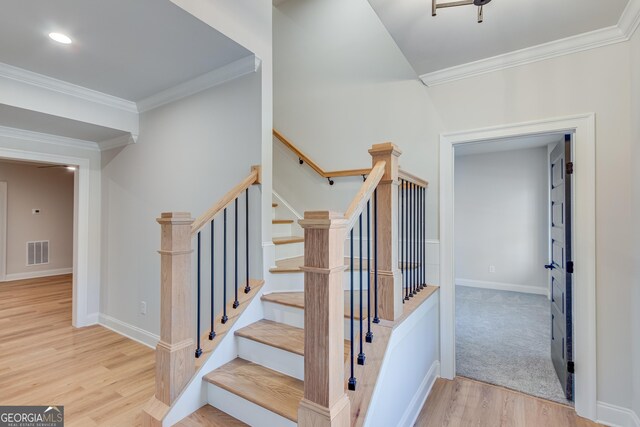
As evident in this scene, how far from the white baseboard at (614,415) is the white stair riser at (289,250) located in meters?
2.46

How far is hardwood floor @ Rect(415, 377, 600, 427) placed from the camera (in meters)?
2.04

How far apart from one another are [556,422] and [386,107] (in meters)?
2.71

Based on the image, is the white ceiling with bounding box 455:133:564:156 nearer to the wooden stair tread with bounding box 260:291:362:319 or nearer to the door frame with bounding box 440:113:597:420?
the door frame with bounding box 440:113:597:420

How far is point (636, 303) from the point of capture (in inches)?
74.2

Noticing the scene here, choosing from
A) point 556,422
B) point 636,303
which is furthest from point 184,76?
point 556,422

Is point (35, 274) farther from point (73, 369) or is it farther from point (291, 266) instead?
point (291, 266)

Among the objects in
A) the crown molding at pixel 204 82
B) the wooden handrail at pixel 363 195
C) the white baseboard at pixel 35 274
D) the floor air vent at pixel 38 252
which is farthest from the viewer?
the floor air vent at pixel 38 252

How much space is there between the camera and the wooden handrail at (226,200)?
188 cm

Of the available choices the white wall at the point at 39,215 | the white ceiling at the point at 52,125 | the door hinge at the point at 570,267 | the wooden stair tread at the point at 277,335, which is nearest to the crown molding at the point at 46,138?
the white ceiling at the point at 52,125

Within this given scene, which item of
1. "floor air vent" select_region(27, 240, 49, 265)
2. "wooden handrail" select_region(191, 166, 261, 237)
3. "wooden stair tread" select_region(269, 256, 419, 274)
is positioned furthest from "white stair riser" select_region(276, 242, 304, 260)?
"floor air vent" select_region(27, 240, 49, 265)

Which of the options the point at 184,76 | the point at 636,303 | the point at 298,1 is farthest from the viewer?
the point at 298,1

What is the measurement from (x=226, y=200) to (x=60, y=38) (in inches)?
60.8

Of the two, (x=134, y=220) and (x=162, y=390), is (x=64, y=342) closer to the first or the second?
(x=134, y=220)

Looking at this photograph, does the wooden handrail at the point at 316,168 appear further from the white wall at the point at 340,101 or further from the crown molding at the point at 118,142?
the crown molding at the point at 118,142
